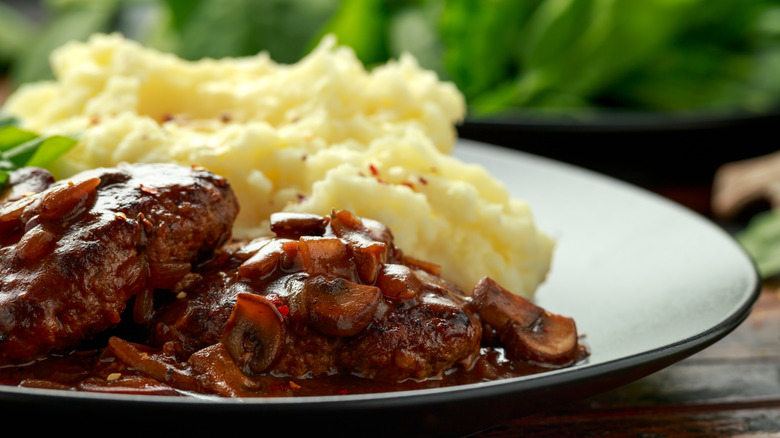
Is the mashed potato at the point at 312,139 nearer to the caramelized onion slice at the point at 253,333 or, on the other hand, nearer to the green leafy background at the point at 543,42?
the caramelized onion slice at the point at 253,333

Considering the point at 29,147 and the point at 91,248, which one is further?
the point at 29,147

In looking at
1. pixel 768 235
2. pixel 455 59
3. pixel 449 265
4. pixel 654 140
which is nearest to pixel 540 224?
pixel 449 265

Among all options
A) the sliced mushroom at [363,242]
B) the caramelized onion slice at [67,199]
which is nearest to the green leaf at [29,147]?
the caramelized onion slice at [67,199]

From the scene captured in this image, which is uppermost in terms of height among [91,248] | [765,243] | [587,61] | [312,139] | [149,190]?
[587,61]

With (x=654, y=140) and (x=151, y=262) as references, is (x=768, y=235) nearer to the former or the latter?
(x=654, y=140)

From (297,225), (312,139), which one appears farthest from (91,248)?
(312,139)

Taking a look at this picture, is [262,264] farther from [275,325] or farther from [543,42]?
[543,42]

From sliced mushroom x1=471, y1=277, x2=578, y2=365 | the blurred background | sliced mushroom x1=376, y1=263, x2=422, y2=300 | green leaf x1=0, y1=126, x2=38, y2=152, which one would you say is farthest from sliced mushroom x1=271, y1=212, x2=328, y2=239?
the blurred background
